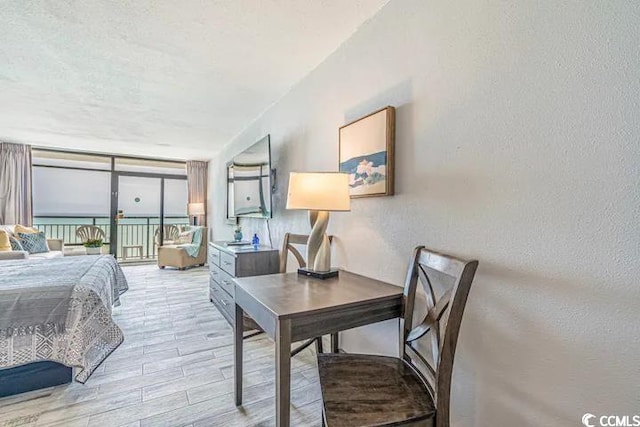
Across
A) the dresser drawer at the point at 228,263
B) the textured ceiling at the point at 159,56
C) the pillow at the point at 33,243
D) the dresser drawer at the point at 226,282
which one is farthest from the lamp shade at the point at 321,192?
the pillow at the point at 33,243

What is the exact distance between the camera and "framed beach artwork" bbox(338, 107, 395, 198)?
5.54 feet

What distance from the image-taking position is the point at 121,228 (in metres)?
6.45

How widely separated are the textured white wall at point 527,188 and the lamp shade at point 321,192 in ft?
0.95

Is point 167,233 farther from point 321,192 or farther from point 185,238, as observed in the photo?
point 321,192

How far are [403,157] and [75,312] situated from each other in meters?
2.23

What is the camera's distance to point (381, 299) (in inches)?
56.1

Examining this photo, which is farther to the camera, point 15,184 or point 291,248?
point 15,184

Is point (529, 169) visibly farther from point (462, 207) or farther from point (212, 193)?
point (212, 193)

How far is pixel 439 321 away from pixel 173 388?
1.72 m

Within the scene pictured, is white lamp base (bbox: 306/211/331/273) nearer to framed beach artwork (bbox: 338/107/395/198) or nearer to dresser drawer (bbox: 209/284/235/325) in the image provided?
framed beach artwork (bbox: 338/107/395/198)

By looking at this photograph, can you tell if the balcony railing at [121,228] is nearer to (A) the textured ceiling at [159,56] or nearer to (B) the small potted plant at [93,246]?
(B) the small potted plant at [93,246]

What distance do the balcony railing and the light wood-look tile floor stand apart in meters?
4.19

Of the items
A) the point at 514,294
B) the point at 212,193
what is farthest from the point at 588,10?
the point at 212,193

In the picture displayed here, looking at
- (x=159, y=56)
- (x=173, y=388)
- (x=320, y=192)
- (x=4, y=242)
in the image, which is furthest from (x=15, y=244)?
(x=320, y=192)
